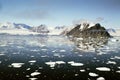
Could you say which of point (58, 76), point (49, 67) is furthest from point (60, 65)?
point (58, 76)

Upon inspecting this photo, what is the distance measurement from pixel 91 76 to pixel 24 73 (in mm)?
6491

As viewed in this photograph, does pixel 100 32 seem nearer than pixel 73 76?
No

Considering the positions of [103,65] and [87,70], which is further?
[103,65]

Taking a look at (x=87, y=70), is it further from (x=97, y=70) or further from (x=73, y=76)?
(x=73, y=76)

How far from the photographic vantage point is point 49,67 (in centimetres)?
2678

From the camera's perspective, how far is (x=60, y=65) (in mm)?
28125

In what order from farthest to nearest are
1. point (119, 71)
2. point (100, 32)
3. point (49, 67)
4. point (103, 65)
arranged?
point (100, 32) → point (103, 65) → point (49, 67) → point (119, 71)

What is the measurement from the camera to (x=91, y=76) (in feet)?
74.3

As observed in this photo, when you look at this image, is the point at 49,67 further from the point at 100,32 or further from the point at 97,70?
the point at 100,32

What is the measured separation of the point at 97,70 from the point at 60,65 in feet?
15.3

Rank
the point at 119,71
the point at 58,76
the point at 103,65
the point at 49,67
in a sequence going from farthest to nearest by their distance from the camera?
the point at 103,65, the point at 49,67, the point at 119,71, the point at 58,76

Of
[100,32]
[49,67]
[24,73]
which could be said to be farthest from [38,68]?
[100,32]

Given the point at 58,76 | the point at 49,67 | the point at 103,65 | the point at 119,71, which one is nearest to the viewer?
the point at 58,76

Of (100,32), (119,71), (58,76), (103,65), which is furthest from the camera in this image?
(100,32)
